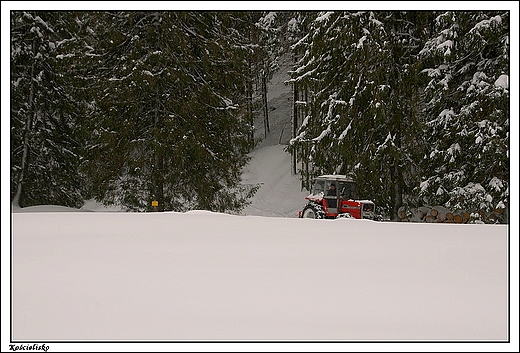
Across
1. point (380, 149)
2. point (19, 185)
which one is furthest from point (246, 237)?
point (19, 185)

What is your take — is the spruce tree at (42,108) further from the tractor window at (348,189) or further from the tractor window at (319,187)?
the tractor window at (348,189)

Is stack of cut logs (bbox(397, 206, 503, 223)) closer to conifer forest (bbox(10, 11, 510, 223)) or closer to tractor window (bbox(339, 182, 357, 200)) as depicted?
conifer forest (bbox(10, 11, 510, 223))

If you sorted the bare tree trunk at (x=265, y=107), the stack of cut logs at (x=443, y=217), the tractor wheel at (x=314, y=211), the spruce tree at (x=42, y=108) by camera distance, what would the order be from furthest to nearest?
the bare tree trunk at (x=265, y=107), the spruce tree at (x=42, y=108), the stack of cut logs at (x=443, y=217), the tractor wheel at (x=314, y=211)

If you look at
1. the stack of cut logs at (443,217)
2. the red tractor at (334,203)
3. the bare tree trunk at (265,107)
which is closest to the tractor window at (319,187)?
the red tractor at (334,203)

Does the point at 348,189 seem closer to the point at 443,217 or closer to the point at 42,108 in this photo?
the point at 443,217

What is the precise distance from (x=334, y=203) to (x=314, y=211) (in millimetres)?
476

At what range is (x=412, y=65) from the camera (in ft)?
38.2

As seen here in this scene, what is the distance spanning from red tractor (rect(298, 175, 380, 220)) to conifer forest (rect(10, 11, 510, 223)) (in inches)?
70.0

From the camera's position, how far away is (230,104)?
13008mm

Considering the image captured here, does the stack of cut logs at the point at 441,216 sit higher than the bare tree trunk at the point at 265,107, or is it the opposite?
the bare tree trunk at the point at 265,107

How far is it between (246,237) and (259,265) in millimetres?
1372

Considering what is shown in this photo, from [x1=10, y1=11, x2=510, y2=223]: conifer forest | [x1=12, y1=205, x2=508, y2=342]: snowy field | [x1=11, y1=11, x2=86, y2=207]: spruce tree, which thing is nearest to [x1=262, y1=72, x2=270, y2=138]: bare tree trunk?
[x1=10, y1=11, x2=510, y2=223]: conifer forest

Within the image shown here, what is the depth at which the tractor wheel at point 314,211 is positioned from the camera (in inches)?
376

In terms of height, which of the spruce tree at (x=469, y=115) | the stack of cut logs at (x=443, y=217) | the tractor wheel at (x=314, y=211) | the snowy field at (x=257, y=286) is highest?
the spruce tree at (x=469, y=115)
